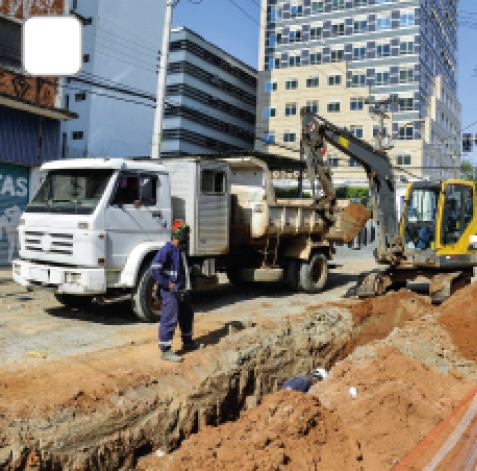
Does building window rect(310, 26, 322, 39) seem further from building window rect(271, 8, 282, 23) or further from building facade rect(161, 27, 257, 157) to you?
building facade rect(161, 27, 257, 157)

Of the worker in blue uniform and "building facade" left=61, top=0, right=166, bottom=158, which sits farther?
"building facade" left=61, top=0, right=166, bottom=158

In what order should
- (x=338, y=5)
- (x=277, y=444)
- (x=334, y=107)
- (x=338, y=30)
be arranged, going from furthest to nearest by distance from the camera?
(x=338, y=30) < (x=338, y=5) < (x=334, y=107) < (x=277, y=444)

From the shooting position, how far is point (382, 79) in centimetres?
5284

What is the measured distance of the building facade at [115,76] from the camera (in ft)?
108

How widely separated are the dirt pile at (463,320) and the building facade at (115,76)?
27.6m

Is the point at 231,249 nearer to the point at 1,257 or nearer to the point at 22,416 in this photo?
the point at 22,416

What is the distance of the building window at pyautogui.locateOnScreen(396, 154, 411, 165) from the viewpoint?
5094 cm

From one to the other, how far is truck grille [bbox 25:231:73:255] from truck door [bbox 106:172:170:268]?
658 mm

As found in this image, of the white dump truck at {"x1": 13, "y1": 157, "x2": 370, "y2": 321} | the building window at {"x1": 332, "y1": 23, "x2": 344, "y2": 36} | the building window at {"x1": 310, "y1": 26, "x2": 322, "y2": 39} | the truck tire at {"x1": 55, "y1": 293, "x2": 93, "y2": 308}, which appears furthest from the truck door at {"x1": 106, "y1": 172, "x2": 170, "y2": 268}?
the building window at {"x1": 310, "y1": 26, "x2": 322, "y2": 39}

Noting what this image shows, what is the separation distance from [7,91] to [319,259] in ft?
34.5

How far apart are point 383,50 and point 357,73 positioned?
3604 millimetres

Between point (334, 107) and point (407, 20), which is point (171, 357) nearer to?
point (334, 107)

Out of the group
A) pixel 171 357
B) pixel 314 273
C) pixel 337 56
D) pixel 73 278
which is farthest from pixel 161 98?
pixel 337 56

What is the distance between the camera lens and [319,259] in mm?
12672
